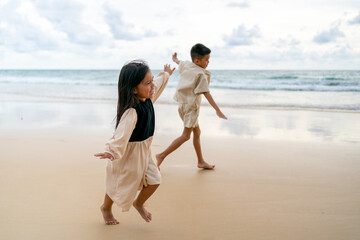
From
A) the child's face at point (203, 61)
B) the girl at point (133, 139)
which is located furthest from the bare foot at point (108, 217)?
the child's face at point (203, 61)

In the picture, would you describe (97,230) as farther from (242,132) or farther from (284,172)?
(242,132)

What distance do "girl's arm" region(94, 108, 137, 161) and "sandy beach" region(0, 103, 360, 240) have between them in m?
0.72

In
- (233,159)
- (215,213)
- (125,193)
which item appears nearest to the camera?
(125,193)

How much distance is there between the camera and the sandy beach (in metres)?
2.69

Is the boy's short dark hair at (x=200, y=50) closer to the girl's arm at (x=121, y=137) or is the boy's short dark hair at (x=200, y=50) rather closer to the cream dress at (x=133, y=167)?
the cream dress at (x=133, y=167)

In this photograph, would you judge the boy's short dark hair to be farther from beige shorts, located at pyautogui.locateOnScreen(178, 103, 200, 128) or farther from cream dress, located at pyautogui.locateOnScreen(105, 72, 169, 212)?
cream dress, located at pyautogui.locateOnScreen(105, 72, 169, 212)

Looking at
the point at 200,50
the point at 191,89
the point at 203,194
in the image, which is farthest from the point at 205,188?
the point at 200,50

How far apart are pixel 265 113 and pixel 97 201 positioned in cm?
668

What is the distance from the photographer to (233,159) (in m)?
4.73

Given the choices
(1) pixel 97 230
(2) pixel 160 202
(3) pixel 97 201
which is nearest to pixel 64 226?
(1) pixel 97 230

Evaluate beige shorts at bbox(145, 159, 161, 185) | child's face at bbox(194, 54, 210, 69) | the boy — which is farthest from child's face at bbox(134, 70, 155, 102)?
child's face at bbox(194, 54, 210, 69)

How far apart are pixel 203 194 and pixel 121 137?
4.75 ft

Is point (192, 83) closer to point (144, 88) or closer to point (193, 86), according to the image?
point (193, 86)

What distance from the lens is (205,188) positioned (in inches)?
142
